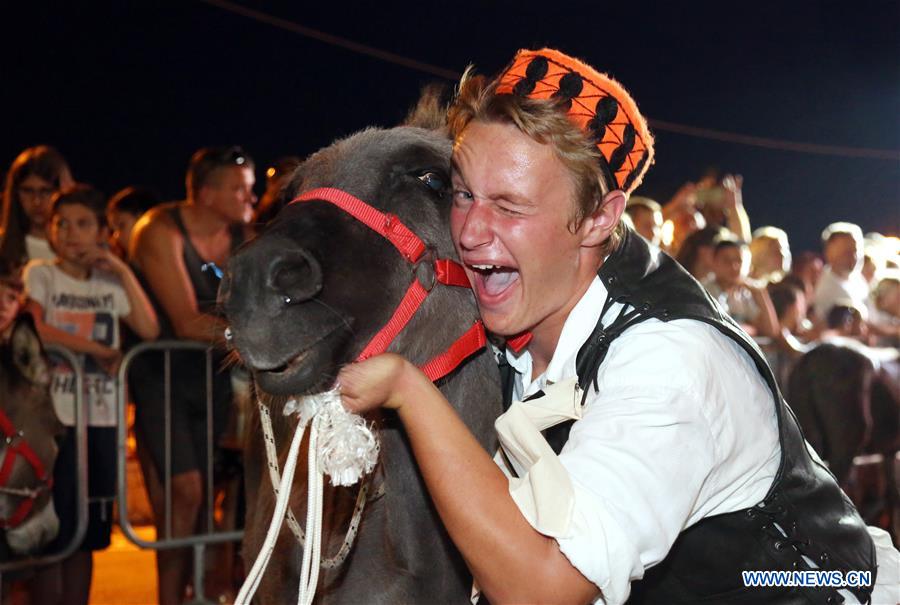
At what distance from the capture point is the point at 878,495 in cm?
771

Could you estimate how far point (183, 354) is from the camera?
5293 millimetres

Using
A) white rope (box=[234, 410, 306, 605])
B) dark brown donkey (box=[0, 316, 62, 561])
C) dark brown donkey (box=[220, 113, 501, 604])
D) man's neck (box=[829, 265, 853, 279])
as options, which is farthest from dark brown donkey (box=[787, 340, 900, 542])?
white rope (box=[234, 410, 306, 605])

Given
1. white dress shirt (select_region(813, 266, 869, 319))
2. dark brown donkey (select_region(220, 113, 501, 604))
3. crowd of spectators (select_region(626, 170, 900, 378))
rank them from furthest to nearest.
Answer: white dress shirt (select_region(813, 266, 869, 319)) < crowd of spectators (select_region(626, 170, 900, 378)) < dark brown donkey (select_region(220, 113, 501, 604))

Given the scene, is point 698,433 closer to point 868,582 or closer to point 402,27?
point 868,582

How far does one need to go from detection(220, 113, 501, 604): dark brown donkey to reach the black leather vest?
519 mm

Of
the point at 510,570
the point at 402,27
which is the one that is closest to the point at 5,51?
the point at 402,27

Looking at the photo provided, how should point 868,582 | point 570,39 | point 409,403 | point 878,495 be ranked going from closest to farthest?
point 409,403
point 868,582
point 570,39
point 878,495

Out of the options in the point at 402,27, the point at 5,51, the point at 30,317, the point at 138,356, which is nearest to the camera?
the point at 30,317

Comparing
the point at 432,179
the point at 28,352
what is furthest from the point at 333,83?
the point at 432,179

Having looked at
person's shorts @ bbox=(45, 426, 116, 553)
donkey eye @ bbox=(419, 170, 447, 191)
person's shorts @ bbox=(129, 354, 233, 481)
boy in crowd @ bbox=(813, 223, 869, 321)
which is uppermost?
donkey eye @ bbox=(419, 170, 447, 191)

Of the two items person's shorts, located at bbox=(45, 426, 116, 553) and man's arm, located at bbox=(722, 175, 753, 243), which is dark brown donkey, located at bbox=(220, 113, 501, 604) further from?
man's arm, located at bbox=(722, 175, 753, 243)

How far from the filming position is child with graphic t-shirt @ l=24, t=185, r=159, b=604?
4871 mm

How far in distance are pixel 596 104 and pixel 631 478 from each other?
35.4 inches

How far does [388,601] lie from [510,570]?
81 centimetres
